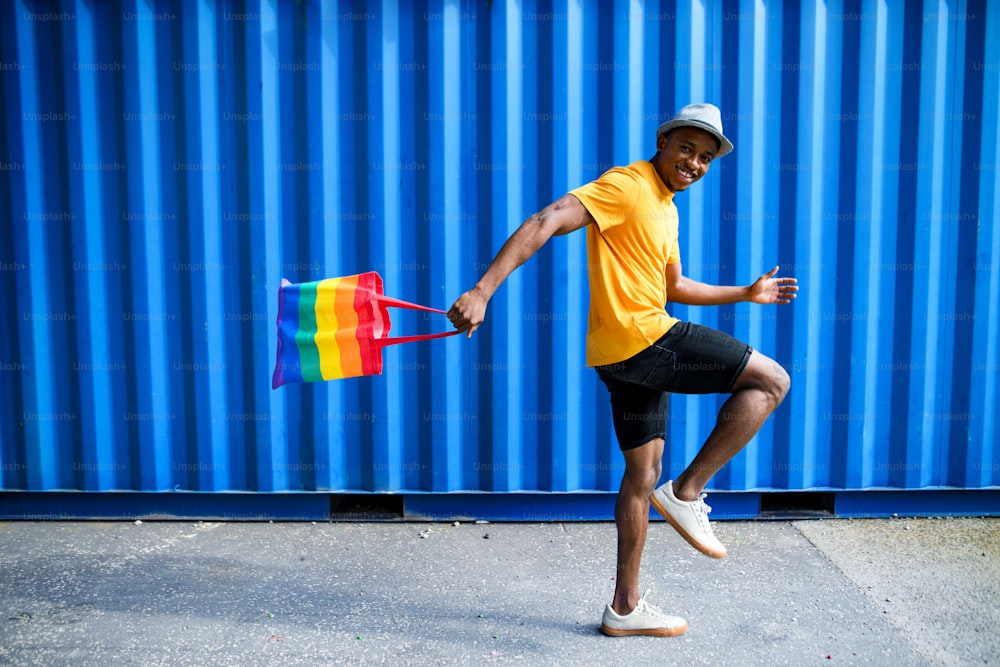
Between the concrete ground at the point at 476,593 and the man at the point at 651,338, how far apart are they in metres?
0.50

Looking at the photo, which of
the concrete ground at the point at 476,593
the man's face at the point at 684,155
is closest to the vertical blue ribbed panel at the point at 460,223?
the concrete ground at the point at 476,593

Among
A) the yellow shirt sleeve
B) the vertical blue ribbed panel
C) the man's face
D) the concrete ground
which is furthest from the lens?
the vertical blue ribbed panel

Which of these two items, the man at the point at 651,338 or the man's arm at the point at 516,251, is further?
the man at the point at 651,338

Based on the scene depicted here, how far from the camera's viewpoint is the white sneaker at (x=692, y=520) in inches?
122

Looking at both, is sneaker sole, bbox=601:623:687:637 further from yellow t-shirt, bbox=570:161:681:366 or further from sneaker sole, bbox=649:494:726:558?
yellow t-shirt, bbox=570:161:681:366

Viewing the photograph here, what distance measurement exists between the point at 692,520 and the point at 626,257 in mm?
995

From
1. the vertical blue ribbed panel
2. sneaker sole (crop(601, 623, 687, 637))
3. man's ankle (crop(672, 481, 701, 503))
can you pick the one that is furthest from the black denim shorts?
the vertical blue ribbed panel

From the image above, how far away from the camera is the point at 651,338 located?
3.04 metres

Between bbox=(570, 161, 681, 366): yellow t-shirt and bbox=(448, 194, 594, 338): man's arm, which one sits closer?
bbox=(448, 194, 594, 338): man's arm

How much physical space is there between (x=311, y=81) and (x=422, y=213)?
2.92ft

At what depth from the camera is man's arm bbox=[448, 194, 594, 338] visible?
2828mm

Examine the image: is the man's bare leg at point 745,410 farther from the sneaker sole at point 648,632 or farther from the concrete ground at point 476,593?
the concrete ground at point 476,593

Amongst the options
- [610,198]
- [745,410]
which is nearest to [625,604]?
[745,410]

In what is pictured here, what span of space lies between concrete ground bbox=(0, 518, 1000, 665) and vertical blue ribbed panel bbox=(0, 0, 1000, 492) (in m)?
0.31
